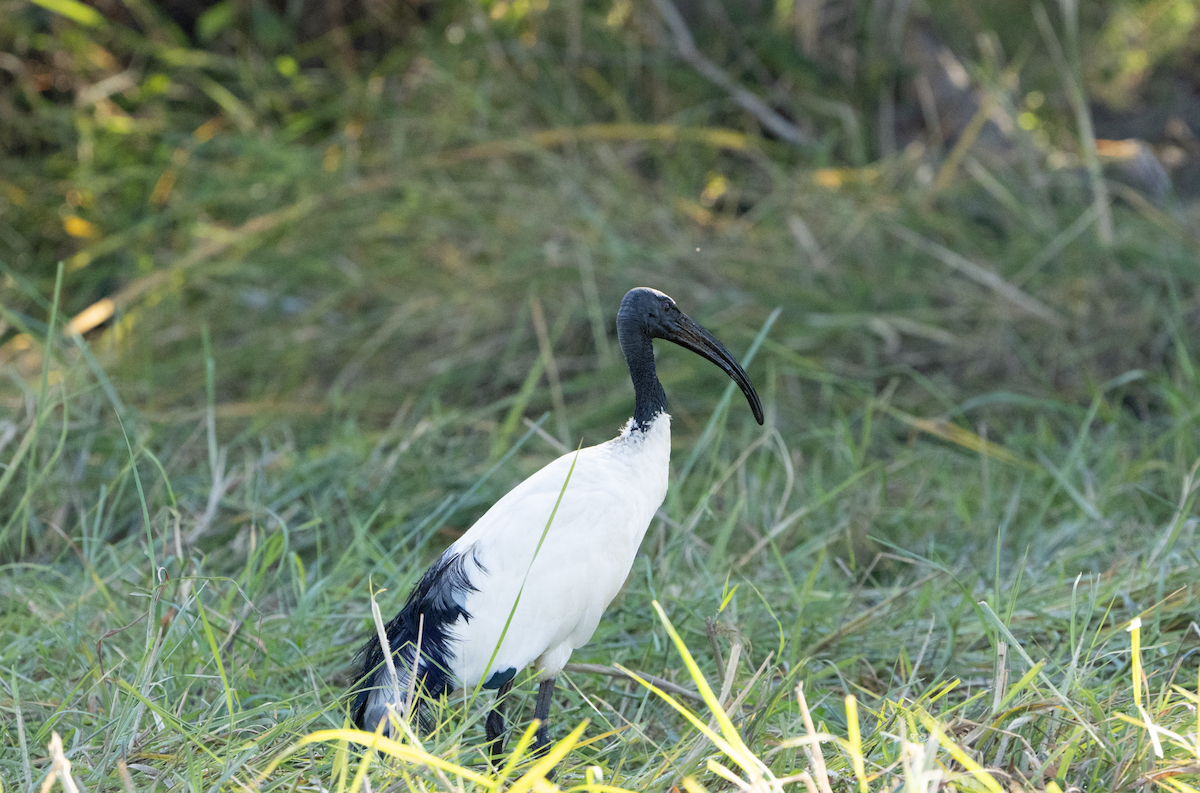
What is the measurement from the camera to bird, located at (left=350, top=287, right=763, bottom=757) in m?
1.91

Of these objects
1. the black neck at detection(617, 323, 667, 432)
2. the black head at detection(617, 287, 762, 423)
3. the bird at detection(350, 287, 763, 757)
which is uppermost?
the black head at detection(617, 287, 762, 423)

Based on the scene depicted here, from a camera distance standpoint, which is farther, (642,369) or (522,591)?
(642,369)

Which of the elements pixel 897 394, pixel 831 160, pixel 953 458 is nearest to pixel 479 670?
pixel 953 458

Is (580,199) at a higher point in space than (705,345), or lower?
lower

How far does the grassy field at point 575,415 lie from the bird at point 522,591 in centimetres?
9

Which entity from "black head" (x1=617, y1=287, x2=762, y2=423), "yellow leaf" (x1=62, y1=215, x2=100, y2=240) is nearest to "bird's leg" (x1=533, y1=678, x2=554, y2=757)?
"black head" (x1=617, y1=287, x2=762, y2=423)

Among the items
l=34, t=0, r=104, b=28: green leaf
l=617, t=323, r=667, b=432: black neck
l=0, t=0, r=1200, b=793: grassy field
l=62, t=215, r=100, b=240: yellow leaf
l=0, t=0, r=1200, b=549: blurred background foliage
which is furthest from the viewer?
l=62, t=215, r=100, b=240: yellow leaf

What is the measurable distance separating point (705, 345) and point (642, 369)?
162mm

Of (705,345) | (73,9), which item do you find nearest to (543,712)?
(705,345)

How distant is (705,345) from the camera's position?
222 centimetres

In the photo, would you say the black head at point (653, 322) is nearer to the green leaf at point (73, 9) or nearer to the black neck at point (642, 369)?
the black neck at point (642, 369)

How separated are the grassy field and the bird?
0.09 meters

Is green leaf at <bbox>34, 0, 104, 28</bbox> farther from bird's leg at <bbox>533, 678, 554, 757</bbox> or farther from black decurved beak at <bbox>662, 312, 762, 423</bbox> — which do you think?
bird's leg at <bbox>533, 678, 554, 757</bbox>

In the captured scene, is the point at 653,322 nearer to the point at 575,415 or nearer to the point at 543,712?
→ the point at 543,712
